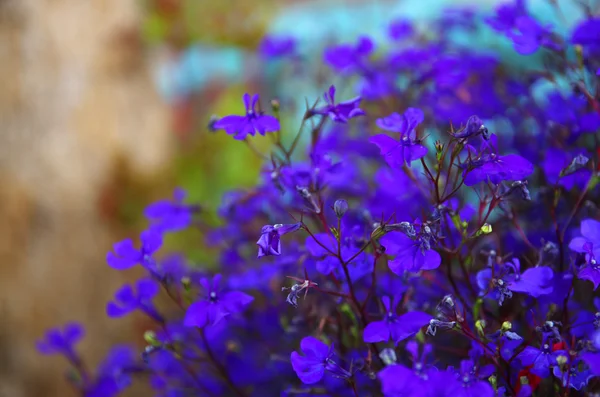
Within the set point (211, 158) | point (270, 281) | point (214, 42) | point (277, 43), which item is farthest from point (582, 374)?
point (214, 42)

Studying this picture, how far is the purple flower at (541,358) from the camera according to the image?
55 cm

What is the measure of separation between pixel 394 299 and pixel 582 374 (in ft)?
0.62

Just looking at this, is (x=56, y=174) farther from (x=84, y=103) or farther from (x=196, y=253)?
(x=196, y=253)

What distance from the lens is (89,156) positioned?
5.26 ft

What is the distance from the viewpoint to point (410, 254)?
57 centimetres

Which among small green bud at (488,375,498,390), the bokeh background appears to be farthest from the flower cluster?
the bokeh background

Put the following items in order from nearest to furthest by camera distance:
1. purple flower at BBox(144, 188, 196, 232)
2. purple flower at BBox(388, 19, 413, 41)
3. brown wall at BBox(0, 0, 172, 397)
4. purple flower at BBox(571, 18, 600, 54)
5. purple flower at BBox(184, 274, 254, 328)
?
purple flower at BBox(184, 274, 254, 328), purple flower at BBox(571, 18, 600, 54), purple flower at BBox(144, 188, 196, 232), purple flower at BBox(388, 19, 413, 41), brown wall at BBox(0, 0, 172, 397)

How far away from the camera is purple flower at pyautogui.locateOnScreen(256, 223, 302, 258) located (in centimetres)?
56

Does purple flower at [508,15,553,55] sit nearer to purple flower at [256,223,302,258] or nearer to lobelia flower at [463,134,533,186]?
lobelia flower at [463,134,533,186]

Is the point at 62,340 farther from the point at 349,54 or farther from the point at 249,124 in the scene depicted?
the point at 349,54

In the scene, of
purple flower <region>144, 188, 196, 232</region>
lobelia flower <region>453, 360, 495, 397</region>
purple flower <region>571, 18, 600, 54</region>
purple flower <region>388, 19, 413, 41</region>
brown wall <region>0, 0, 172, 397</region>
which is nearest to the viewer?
lobelia flower <region>453, 360, 495, 397</region>

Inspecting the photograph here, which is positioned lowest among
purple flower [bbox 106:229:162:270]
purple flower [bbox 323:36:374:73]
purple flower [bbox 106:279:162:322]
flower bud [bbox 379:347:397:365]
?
flower bud [bbox 379:347:397:365]

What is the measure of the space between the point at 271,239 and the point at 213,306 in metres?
0.14

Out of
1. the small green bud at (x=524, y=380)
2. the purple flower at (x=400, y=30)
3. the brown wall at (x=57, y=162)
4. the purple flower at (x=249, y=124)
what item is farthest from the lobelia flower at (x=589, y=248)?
the brown wall at (x=57, y=162)
